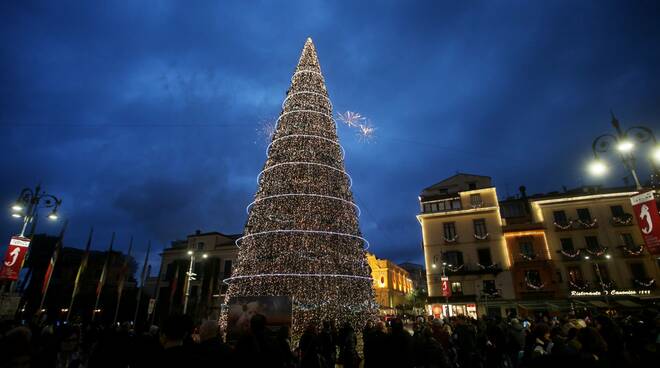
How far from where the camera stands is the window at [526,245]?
30136 mm

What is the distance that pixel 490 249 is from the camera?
30.8m

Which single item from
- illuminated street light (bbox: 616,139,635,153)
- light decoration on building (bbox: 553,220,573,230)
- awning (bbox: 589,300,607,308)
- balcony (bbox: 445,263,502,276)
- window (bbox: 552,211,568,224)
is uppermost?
window (bbox: 552,211,568,224)

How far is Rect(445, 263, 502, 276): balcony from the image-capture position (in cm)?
2956

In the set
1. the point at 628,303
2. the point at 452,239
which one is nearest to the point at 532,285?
the point at 628,303

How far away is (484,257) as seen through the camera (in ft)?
101

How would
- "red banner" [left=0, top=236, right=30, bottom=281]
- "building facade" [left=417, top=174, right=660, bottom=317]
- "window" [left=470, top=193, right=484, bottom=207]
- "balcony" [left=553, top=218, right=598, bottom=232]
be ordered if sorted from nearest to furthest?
"red banner" [left=0, top=236, right=30, bottom=281]
"building facade" [left=417, top=174, right=660, bottom=317]
"balcony" [left=553, top=218, right=598, bottom=232]
"window" [left=470, top=193, right=484, bottom=207]

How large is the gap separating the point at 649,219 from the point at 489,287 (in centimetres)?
2383

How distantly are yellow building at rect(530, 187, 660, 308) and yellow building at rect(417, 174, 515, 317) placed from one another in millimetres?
4630

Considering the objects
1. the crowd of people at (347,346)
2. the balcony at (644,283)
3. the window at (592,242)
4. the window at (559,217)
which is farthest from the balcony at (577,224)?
the crowd of people at (347,346)

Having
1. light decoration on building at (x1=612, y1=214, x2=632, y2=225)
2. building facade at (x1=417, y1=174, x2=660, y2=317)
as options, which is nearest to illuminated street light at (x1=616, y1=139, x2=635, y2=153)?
building facade at (x1=417, y1=174, x2=660, y2=317)

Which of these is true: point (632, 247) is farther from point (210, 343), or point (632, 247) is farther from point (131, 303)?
point (131, 303)

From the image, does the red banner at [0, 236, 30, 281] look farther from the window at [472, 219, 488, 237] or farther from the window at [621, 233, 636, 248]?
the window at [621, 233, 636, 248]

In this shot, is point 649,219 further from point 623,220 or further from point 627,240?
point 627,240

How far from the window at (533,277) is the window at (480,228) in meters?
4.94
